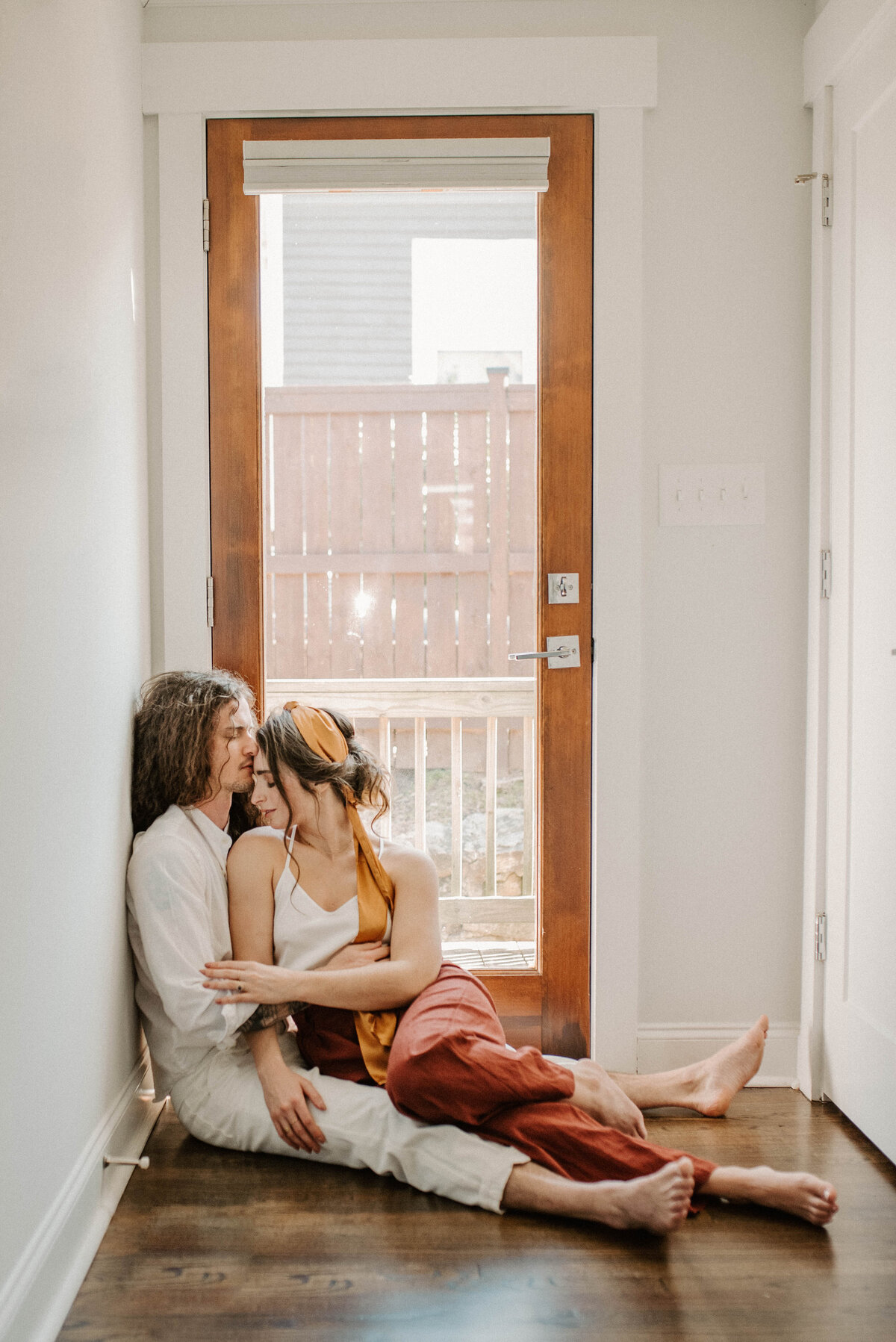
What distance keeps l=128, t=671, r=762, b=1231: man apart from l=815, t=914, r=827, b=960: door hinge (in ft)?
0.91

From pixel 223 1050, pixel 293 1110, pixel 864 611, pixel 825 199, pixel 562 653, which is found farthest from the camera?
pixel 562 653

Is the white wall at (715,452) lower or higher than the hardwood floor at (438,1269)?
higher

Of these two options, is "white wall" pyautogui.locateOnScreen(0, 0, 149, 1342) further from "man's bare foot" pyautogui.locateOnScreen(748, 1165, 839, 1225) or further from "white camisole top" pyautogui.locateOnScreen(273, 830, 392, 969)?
"man's bare foot" pyautogui.locateOnScreen(748, 1165, 839, 1225)

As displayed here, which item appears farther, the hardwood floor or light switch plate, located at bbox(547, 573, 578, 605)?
light switch plate, located at bbox(547, 573, 578, 605)

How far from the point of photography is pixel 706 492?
7.25ft

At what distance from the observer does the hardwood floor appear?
1390 millimetres

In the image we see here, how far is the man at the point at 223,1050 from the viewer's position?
1656 mm

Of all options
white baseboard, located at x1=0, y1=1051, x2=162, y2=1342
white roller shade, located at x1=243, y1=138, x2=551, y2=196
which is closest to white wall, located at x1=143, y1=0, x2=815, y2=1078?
white roller shade, located at x1=243, y1=138, x2=551, y2=196

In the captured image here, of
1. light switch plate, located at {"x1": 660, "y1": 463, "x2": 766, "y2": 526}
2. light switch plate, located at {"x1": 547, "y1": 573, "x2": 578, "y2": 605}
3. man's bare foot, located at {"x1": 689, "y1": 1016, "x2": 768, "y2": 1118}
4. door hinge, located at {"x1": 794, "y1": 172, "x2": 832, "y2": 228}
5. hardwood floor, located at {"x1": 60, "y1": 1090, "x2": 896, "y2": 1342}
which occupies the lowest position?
hardwood floor, located at {"x1": 60, "y1": 1090, "x2": 896, "y2": 1342}

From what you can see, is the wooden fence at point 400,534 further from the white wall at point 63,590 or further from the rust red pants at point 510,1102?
the rust red pants at point 510,1102

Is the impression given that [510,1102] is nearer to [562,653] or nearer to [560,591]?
[562,653]

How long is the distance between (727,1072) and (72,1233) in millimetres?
1325

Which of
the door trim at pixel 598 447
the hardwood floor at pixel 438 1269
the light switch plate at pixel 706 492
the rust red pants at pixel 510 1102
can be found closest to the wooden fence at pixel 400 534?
the door trim at pixel 598 447

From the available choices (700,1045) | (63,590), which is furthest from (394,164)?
(700,1045)
